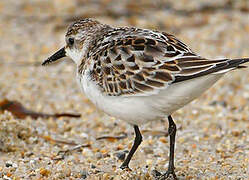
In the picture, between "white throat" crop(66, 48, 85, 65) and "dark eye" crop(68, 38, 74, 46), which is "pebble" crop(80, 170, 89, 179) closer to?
"white throat" crop(66, 48, 85, 65)

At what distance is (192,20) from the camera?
867 cm

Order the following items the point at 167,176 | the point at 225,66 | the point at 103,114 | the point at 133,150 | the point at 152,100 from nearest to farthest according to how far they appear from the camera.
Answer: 1. the point at 225,66
2. the point at 152,100
3. the point at 167,176
4. the point at 133,150
5. the point at 103,114

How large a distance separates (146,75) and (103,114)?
215cm

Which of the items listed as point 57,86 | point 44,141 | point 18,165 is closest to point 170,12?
point 57,86

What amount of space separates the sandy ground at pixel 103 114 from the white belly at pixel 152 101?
1.85 feet

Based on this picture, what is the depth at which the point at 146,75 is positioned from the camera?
3943 millimetres

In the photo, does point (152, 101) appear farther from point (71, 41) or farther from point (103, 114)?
point (103, 114)

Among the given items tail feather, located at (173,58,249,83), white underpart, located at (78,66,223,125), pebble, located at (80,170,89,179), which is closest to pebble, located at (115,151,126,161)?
pebble, located at (80,170,89,179)

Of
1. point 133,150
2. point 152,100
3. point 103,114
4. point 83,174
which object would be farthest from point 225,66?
point 103,114

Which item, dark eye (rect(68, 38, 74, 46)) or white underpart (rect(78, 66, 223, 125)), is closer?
white underpart (rect(78, 66, 223, 125))

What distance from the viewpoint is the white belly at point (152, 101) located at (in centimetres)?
378

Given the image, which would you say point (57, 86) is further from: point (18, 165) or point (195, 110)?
point (18, 165)

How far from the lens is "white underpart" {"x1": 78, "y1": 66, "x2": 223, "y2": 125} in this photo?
12.4 ft

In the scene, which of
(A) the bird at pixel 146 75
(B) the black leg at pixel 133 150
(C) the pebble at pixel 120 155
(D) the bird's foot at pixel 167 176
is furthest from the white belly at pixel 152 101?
(C) the pebble at pixel 120 155
